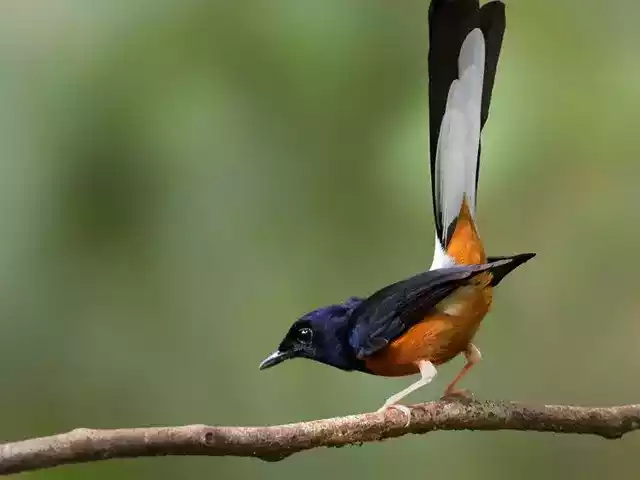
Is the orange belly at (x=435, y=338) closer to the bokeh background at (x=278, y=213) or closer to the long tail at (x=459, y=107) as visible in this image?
the long tail at (x=459, y=107)

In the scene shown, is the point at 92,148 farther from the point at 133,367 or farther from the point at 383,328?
the point at 383,328

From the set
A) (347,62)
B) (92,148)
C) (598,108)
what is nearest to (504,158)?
(598,108)

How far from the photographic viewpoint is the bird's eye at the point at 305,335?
947 mm

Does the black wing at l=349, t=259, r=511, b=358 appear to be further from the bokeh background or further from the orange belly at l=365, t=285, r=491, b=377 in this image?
the bokeh background

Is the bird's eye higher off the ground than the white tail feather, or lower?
lower

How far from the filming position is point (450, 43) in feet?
3.24

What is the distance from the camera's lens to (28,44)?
3.91 feet

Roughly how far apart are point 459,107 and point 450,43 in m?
0.09

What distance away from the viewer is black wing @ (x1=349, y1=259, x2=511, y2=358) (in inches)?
35.5

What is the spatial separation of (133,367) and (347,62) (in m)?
0.64

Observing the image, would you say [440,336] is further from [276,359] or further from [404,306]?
[276,359]

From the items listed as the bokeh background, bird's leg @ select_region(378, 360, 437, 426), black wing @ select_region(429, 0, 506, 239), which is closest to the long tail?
black wing @ select_region(429, 0, 506, 239)

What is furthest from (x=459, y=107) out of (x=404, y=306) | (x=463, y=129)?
(x=404, y=306)

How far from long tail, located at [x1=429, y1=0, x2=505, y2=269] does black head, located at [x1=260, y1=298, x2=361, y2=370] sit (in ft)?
0.55
